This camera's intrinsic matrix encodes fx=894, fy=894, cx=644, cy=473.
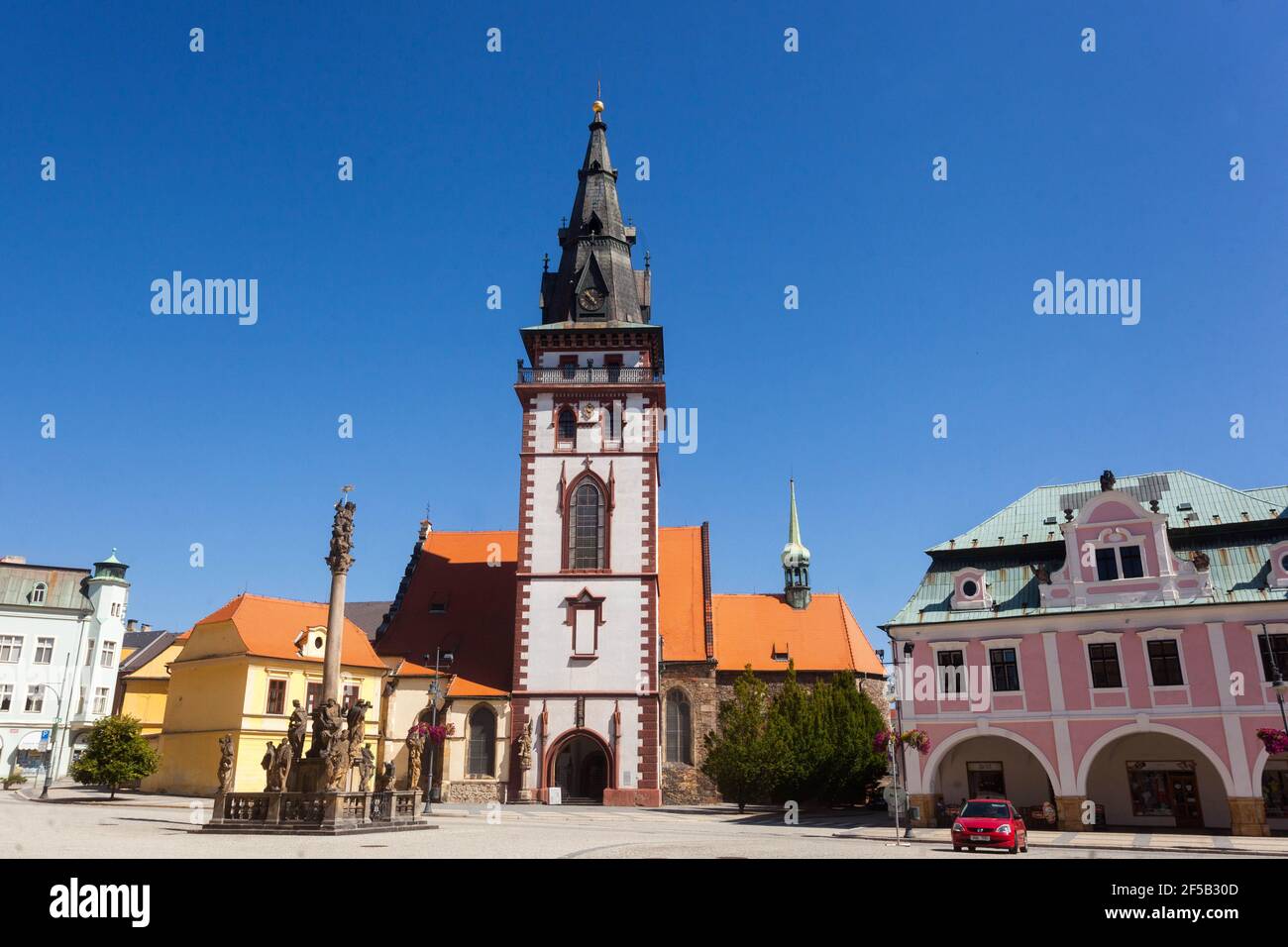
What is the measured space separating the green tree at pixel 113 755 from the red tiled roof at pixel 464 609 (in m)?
12.1

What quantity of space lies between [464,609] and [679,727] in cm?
1262

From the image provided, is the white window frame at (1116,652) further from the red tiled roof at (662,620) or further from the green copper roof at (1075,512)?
the red tiled roof at (662,620)

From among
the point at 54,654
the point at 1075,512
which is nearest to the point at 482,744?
the point at 1075,512

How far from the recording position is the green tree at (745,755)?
38.1 m

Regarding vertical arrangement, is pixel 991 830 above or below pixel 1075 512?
below

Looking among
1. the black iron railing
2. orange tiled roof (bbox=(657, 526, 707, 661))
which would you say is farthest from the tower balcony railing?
orange tiled roof (bbox=(657, 526, 707, 661))

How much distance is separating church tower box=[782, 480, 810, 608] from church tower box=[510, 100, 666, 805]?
13315 millimetres

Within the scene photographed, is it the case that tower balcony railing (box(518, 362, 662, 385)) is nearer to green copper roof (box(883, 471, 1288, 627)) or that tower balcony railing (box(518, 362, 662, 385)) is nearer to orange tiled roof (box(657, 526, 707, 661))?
orange tiled roof (box(657, 526, 707, 661))

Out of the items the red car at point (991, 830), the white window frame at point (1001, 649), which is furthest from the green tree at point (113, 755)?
the white window frame at point (1001, 649)

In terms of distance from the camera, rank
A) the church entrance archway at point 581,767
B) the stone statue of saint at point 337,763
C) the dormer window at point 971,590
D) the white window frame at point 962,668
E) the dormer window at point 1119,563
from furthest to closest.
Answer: the church entrance archway at point 581,767
the dormer window at point 971,590
the white window frame at point 962,668
the dormer window at point 1119,563
the stone statue of saint at point 337,763

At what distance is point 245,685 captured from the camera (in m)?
40.2

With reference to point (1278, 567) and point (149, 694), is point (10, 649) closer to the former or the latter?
point (149, 694)
